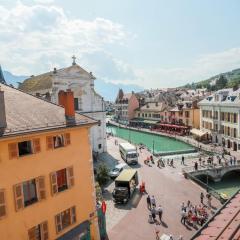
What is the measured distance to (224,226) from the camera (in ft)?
56.4

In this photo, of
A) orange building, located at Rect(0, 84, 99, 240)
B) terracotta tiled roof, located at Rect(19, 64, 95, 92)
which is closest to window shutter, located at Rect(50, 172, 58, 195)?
orange building, located at Rect(0, 84, 99, 240)

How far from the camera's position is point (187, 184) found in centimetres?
4550

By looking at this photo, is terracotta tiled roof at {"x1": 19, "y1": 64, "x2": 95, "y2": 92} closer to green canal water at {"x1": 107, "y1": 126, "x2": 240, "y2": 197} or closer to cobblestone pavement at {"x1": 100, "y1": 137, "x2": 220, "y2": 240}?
cobblestone pavement at {"x1": 100, "y1": 137, "x2": 220, "y2": 240}

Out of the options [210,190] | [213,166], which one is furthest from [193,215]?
[213,166]

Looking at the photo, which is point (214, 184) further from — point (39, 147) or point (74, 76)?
point (39, 147)

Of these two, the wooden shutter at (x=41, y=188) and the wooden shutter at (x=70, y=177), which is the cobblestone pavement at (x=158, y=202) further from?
the wooden shutter at (x=41, y=188)

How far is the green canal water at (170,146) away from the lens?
52.7m

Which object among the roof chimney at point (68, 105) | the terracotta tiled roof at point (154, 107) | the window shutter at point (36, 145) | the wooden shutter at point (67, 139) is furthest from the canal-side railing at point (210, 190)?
the terracotta tiled roof at point (154, 107)

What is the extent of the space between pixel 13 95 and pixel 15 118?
390cm

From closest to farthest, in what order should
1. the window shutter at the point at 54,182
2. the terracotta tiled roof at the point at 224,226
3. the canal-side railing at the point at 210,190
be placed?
the terracotta tiled roof at the point at 224,226 → the window shutter at the point at 54,182 → the canal-side railing at the point at 210,190

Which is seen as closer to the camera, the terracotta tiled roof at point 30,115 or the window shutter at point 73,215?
the terracotta tiled roof at point 30,115

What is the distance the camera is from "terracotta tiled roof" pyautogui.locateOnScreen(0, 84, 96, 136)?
61.4ft

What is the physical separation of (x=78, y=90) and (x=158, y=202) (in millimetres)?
30492

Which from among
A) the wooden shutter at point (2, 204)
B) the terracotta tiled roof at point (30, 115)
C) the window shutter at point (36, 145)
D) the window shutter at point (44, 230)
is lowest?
the window shutter at point (44, 230)
